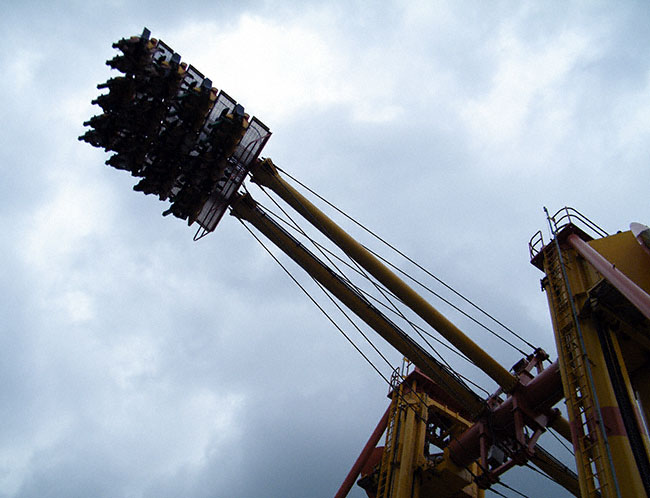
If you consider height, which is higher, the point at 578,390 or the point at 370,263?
the point at 370,263

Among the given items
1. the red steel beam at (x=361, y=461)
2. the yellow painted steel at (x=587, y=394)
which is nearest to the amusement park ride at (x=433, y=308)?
the yellow painted steel at (x=587, y=394)

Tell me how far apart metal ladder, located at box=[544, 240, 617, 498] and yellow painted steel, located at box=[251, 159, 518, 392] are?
8.01ft

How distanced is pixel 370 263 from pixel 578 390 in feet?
15.6

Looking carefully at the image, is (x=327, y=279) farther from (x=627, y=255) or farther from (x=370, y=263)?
(x=627, y=255)

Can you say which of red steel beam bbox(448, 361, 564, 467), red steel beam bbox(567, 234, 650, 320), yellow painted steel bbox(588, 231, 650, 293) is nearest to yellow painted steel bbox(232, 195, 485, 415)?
red steel beam bbox(448, 361, 564, 467)

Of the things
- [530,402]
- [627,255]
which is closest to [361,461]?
[530,402]

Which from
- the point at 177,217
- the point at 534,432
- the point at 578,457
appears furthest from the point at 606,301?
the point at 177,217

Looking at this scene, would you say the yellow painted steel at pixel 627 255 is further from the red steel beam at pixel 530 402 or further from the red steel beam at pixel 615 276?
the red steel beam at pixel 530 402

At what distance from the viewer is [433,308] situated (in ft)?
39.4

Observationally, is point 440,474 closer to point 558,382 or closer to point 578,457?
point 558,382

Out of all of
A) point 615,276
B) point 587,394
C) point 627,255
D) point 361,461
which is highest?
point 627,255

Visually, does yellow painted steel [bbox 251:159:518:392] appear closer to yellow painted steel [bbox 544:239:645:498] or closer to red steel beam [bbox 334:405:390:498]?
yellow painted steel [bbox 544:239:645:498]

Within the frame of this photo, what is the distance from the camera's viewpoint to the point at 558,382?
38.0 ft

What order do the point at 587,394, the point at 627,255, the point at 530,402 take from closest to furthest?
1. the point at 587,394
2. the point at 627,255
3. the point at 530,402
